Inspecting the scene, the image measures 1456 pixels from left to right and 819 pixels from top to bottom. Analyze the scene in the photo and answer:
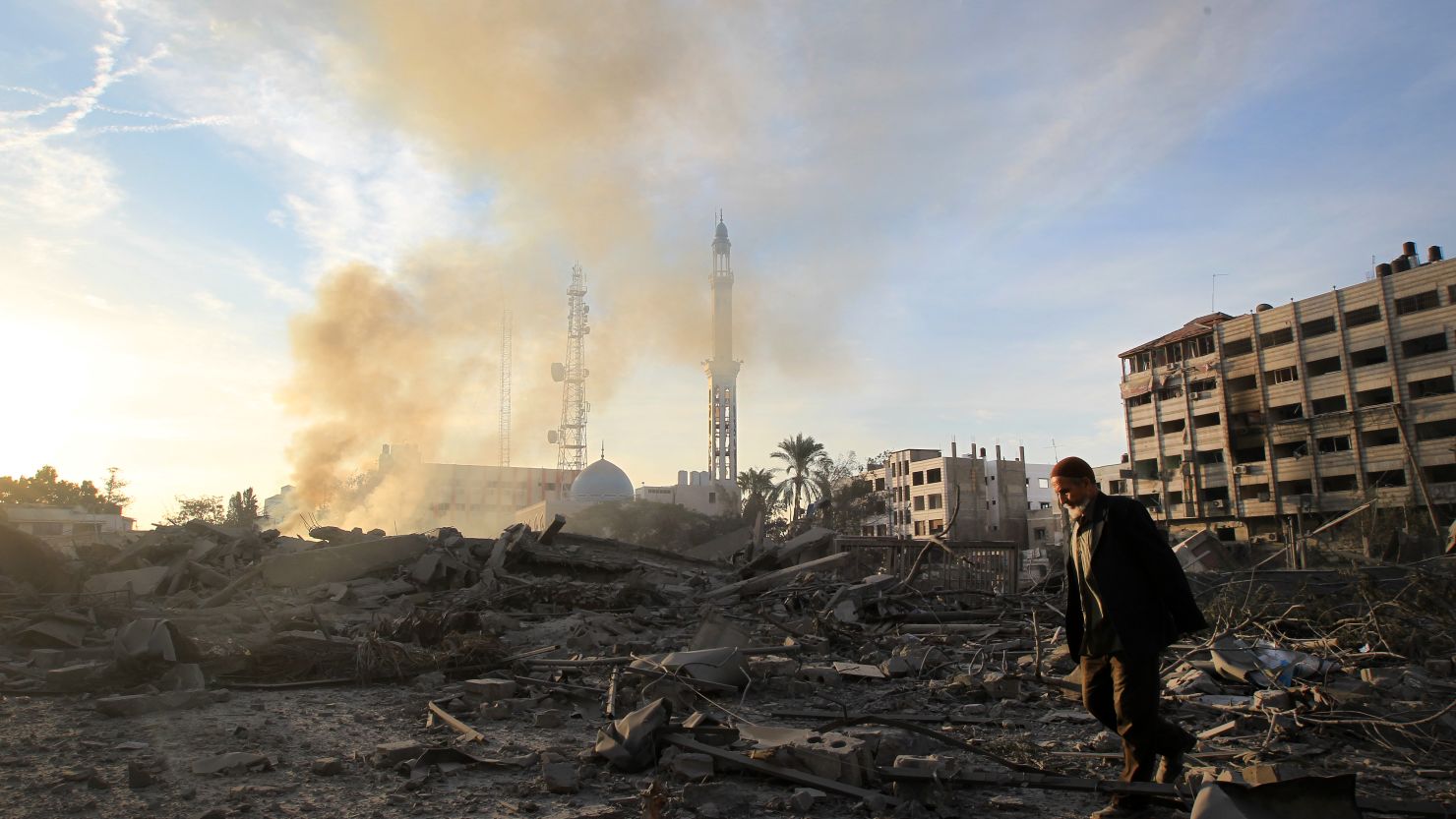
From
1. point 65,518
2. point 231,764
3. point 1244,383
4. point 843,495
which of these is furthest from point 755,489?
point 231,764

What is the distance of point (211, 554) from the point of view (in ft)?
47.8

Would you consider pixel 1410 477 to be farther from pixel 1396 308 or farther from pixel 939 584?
pixel 939 584

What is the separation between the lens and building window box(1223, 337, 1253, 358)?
133 ft

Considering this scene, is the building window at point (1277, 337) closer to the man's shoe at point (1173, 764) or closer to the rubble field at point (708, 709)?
the rubble field at point (708, 709)

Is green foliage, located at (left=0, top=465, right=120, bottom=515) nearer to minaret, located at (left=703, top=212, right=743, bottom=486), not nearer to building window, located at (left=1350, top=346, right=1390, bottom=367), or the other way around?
minaret, located at (left=703, top=212, right=743, bottom=486)

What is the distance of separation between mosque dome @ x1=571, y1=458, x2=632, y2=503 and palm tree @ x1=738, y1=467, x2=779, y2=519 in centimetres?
1066

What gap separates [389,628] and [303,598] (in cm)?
451

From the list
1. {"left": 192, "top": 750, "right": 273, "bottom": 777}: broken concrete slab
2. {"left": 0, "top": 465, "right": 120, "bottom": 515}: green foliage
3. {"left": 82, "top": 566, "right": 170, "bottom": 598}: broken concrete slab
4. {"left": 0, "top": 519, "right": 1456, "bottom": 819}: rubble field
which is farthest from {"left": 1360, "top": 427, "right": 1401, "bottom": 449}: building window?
{"left": 0, "top": 465, "right": 120, "bottom": 515}: green foliage

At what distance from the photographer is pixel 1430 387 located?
33938 mm

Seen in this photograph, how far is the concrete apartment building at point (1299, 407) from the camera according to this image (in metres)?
33.6

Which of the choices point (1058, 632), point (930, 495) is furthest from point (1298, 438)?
point (1058, 632)

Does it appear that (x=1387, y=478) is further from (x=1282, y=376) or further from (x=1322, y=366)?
(x=1282, y=376)

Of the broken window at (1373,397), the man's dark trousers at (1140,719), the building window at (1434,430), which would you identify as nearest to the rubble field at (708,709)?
the man's dark trousers at (1140,719)

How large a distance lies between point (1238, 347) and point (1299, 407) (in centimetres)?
422
